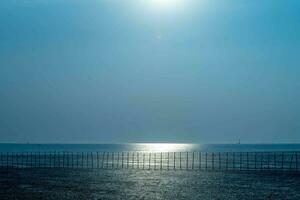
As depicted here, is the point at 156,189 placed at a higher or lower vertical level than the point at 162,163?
lower

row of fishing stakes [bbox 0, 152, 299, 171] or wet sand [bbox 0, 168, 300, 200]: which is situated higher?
row of fishing stakes [bbox 0, 152, 299, 171]

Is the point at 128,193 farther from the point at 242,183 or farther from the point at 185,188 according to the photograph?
the point at 242,183

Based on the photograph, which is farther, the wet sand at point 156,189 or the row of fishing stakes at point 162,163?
the row of fishing stakes at point 162,163

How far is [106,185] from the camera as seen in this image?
45.5 m

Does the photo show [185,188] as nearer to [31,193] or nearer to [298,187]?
[298,187]

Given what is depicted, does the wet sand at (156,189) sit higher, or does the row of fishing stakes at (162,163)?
the row of fishing stakes at (162,163)

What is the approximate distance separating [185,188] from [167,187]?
1.57m

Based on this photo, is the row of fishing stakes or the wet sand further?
the row of fishing stakes

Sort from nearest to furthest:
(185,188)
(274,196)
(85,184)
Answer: (274,196), (185,188), (85,184)

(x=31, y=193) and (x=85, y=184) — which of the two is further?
(x=85, y=184)

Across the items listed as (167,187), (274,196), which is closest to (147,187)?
(167,187)

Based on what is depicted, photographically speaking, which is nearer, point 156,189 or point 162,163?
point 156,189

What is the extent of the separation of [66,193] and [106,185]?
7472 mm

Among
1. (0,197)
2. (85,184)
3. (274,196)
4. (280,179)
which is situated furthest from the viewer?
(280,179)
